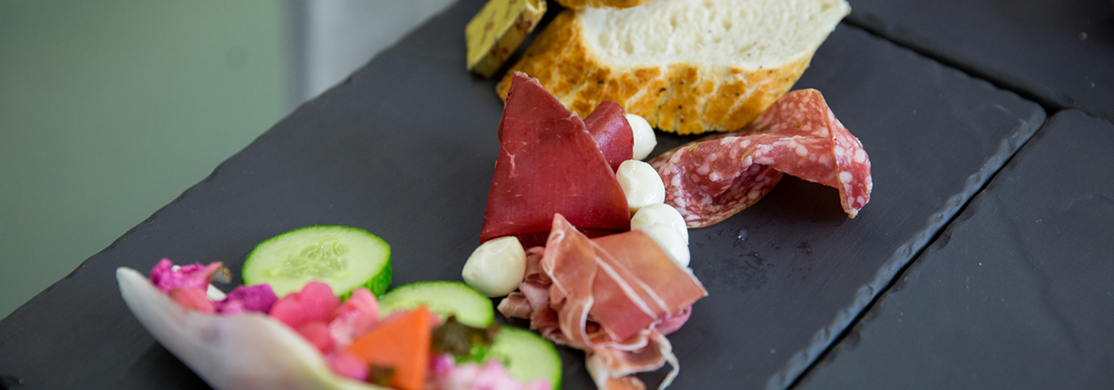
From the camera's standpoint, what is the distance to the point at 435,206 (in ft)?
5.20

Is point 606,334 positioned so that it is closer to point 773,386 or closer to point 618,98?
point 773,386

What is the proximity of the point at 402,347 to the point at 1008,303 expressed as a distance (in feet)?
3.80

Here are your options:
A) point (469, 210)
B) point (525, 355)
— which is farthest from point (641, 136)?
point (525, 355)

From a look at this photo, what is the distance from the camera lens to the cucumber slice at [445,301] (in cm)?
122

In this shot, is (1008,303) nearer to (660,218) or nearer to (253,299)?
(660,218)

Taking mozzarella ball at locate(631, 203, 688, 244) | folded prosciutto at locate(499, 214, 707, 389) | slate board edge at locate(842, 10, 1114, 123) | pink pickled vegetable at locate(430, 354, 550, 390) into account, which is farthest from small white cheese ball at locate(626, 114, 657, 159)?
slate board edge at locate(842, 10, 1114, 123)

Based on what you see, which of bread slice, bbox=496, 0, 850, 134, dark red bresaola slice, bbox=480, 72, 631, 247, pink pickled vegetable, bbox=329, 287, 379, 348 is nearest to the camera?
pink pickled vegetable, bbox=329, 287, 379, 348

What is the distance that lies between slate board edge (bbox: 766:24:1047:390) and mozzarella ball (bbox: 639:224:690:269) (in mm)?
258

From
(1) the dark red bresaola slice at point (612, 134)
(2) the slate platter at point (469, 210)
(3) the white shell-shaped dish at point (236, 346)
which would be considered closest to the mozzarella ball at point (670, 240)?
(2) the slate platter at point (469, 210)

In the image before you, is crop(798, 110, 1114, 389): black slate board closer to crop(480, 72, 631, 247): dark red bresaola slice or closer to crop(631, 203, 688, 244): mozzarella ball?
crop(631, 203, 688, 244): mozzarella ball

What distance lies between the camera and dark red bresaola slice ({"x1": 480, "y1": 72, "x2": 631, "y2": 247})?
1377 mm

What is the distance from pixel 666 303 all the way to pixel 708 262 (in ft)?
0.93

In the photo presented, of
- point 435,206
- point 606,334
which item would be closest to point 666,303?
point 606,334

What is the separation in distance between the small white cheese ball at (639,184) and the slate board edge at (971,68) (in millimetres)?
998
